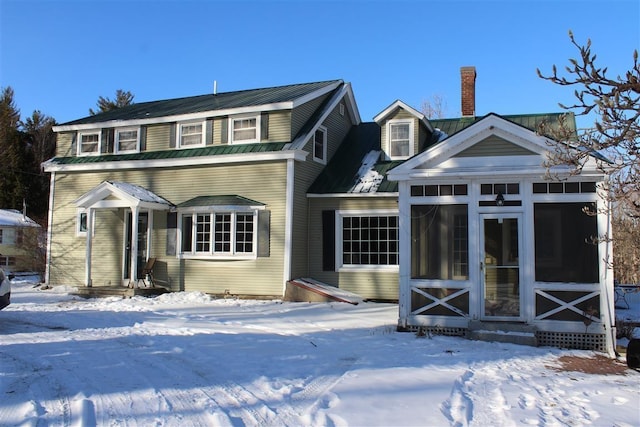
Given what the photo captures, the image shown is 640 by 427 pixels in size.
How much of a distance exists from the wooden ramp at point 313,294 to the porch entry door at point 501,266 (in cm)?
460

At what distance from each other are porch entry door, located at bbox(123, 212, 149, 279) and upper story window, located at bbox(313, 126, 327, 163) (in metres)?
5.63

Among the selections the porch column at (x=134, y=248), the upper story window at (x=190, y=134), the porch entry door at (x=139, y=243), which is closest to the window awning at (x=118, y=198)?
the porch column at (x=134, y=248)

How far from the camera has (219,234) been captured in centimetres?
1546

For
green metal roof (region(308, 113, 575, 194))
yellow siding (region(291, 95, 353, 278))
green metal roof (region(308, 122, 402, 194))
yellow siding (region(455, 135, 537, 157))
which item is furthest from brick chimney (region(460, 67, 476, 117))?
yellow siding (region(455, 135, 537, 157))

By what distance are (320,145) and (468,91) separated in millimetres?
5858

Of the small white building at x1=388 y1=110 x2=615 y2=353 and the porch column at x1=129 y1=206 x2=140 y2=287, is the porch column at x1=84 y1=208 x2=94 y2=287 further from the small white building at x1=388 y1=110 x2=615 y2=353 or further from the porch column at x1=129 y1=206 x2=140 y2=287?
the small white building at x1=388 y1=110 x2=615 y2=353

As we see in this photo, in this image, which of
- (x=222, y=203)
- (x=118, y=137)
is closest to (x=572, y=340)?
(x=222, y=203)

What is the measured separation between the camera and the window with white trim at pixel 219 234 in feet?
49.6

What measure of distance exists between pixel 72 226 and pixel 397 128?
11.2 meters

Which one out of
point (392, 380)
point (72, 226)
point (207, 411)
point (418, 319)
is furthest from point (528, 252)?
point (72, 226)

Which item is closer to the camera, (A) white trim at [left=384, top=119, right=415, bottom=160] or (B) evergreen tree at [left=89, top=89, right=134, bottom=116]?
(A) white trim at [left=384, top=119, right=415, bottom=160]

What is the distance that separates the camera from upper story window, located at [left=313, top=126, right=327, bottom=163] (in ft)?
54.1

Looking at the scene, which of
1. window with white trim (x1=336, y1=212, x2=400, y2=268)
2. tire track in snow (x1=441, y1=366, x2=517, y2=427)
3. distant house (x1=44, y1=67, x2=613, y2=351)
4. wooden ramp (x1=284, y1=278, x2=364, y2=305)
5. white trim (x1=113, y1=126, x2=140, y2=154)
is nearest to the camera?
tire track in snow (x1=441, y1=366, x2=517, y2=427)

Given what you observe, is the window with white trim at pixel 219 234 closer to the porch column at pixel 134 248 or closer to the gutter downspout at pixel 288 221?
the gutter downspout at pixel 288 221
